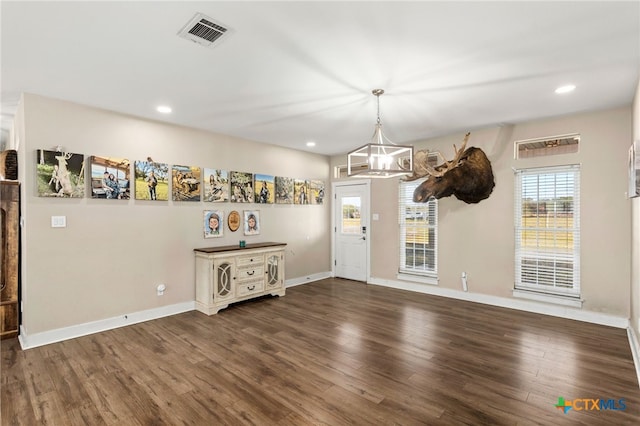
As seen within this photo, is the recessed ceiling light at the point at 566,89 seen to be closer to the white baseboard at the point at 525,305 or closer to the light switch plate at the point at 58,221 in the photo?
the white baseboard at the point at 525,305

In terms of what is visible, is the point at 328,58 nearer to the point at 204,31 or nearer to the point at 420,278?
the point at 204,31

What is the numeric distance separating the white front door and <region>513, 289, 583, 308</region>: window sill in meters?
2.75

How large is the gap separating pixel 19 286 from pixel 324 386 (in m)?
3.79

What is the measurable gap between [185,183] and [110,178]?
959mm

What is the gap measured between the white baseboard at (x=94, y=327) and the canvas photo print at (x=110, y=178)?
155cm

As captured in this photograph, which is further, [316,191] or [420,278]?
[316,191]

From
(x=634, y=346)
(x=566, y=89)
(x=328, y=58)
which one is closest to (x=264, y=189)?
(x=328, y=58)

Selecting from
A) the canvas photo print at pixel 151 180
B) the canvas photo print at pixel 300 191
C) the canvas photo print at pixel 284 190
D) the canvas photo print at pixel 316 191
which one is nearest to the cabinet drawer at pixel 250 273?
the canvas photo print at pixel 284 190

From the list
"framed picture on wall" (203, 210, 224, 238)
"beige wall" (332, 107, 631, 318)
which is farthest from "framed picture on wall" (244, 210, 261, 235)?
"beige wall" (332, 107, 631, 318)

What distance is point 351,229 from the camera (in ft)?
22.5

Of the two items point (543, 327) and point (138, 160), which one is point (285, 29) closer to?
point (138, 160)

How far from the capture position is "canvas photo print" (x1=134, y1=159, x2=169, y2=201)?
423cm

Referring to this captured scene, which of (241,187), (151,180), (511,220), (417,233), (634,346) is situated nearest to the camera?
(634,346)

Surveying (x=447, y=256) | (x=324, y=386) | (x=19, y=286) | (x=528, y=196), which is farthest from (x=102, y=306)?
(x=528, y=196)
